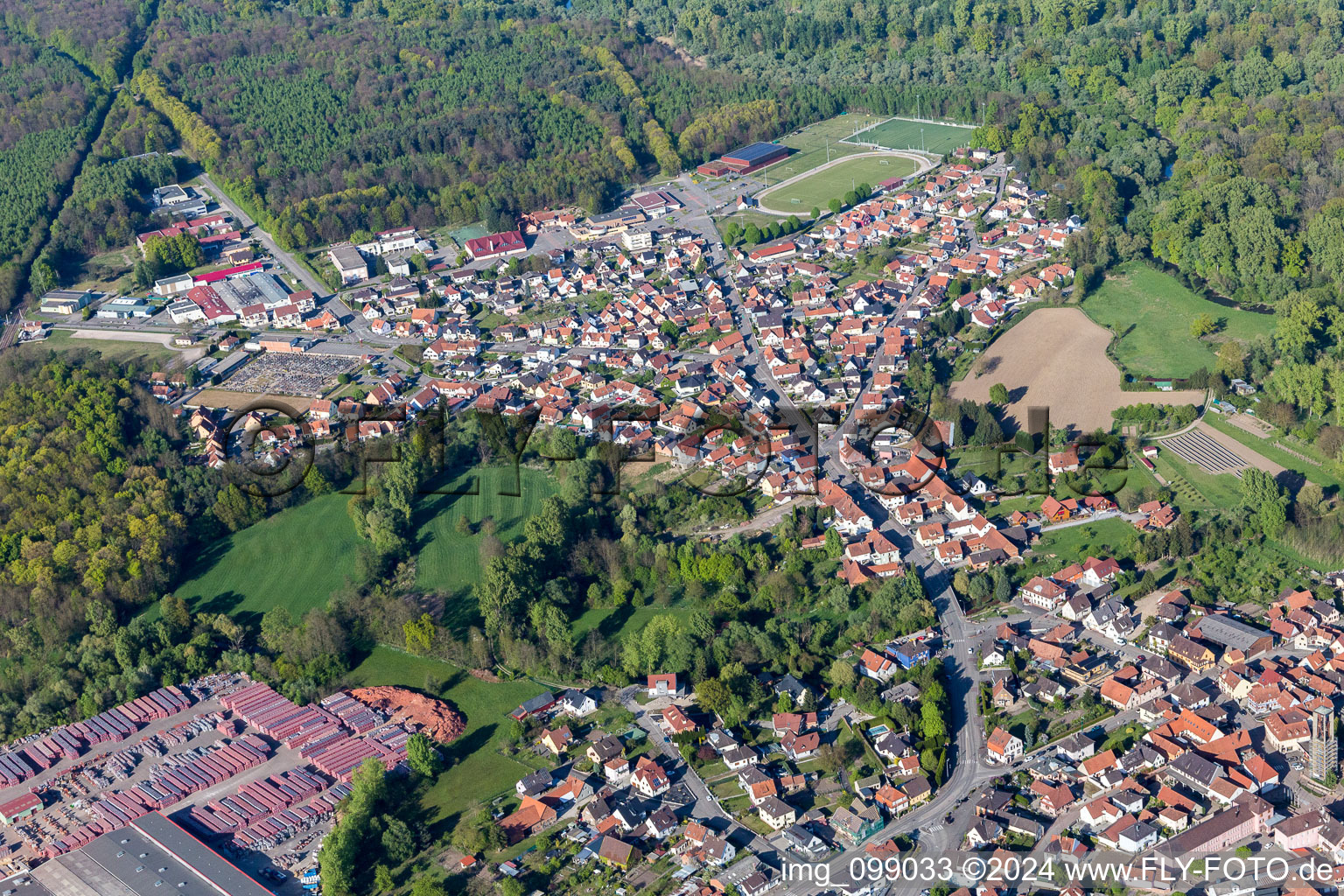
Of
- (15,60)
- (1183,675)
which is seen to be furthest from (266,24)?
(1183,675)

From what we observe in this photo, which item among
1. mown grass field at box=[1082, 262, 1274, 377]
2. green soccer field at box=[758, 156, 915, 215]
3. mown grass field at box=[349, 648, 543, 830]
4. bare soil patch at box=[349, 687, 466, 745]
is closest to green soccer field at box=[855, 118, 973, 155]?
green soccer field at box=[758, 156, 915, 215]

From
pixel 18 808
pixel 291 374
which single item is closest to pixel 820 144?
pixel 291 374

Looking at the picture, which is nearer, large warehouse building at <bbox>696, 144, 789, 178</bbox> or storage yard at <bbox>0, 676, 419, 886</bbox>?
storage yard at <bbox>0, 676, 419, 886</bbox>

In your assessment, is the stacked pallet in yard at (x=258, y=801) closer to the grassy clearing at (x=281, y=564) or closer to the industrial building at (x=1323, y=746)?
the grassy clearing at (x=281, y=564)

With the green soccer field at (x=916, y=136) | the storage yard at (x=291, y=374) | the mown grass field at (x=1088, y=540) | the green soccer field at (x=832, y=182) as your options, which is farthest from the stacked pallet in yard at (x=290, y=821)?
the green soccer field at (x=916, y=136)

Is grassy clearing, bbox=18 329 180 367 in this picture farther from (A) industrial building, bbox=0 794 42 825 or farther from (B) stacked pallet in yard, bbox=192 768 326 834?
(B) stacked pallet in yard, bbox=192 768 326 834

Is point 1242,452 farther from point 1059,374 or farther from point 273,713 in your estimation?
point 273,713
